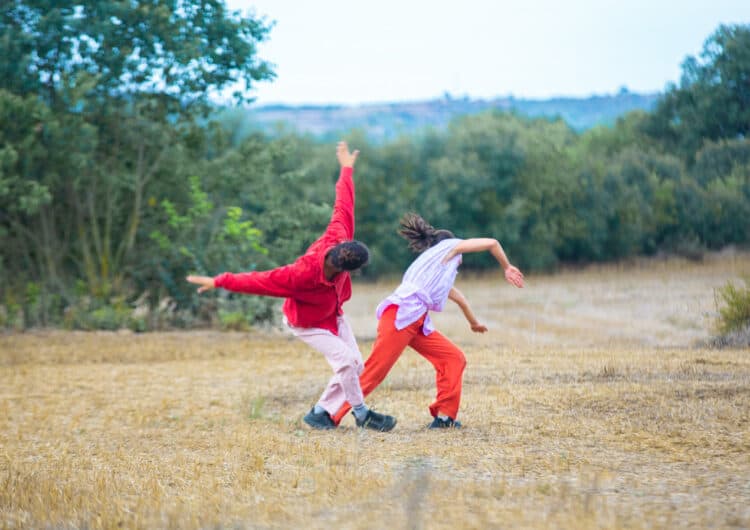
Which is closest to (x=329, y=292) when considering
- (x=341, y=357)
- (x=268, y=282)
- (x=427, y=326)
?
(x=341, y=357)

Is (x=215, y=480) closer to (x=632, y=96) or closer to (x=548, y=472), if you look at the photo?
(x=548, y=472)

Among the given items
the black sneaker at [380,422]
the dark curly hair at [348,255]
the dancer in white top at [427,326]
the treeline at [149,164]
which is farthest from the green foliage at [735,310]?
the dark curly hair at [348,255]

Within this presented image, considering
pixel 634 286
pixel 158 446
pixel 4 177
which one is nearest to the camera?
pixel 158 446

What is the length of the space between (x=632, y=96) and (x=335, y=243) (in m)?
30.1

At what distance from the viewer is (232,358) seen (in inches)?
599

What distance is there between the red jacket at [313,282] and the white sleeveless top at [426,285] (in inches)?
19.2

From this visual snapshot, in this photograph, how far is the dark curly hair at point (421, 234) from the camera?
8.59 metres

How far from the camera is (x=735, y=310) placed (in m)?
13.9

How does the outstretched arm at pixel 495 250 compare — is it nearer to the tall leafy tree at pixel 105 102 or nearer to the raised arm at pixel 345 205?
the raised arm at pixel 345 205

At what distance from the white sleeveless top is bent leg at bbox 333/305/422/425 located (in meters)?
0.07

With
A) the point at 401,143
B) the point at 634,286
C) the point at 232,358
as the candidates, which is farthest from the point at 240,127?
the point at 232,358

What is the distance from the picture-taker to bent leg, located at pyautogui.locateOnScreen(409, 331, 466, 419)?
27.4ft

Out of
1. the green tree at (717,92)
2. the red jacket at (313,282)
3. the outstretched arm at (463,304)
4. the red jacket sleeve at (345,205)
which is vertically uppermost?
the green tree at (717,92)

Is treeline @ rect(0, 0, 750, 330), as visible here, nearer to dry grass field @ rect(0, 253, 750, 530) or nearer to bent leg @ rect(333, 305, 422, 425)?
dry grass field @ rect(0, 253, 750, 530)
